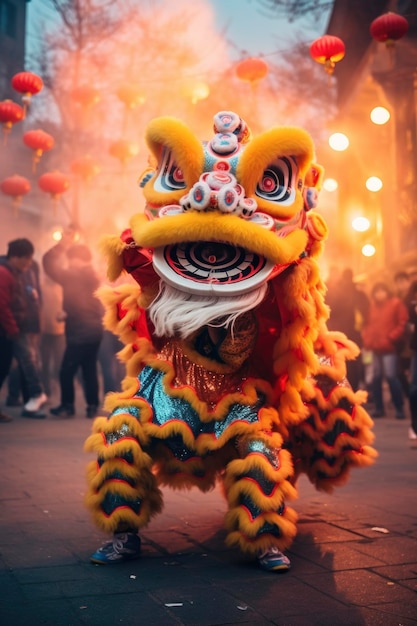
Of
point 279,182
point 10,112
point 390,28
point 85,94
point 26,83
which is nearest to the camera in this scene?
point 279,182

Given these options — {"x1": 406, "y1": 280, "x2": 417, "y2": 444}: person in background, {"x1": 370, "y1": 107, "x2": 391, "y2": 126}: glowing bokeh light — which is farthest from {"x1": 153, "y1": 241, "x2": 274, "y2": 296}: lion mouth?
{"x1": 370, "y1": 107, "x2": 391, "y2": 126}: glowing bokeh light

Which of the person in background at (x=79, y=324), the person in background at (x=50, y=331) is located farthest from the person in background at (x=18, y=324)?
the person in background at (x=50, y=331)

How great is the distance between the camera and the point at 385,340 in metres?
9.99

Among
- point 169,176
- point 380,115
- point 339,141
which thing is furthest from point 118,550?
point 380,115

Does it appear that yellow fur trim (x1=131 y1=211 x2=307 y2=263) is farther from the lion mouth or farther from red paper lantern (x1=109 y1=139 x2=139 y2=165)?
red paper lantern (x1=109 y1=139 x2=139 y2=165)

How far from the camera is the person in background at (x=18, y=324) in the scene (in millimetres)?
8672

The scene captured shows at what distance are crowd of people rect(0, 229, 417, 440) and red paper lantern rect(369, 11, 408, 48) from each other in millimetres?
2557

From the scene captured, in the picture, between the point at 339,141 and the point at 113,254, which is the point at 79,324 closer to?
the point at 113,254

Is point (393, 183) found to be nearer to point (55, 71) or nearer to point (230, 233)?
point (55, 71)

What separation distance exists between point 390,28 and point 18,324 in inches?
189

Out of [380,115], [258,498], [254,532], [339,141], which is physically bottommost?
[254,532]

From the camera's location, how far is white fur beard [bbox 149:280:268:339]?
3590 millimetres

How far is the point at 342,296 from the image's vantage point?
32.1ft

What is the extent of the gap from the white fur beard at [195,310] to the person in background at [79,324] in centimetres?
544
